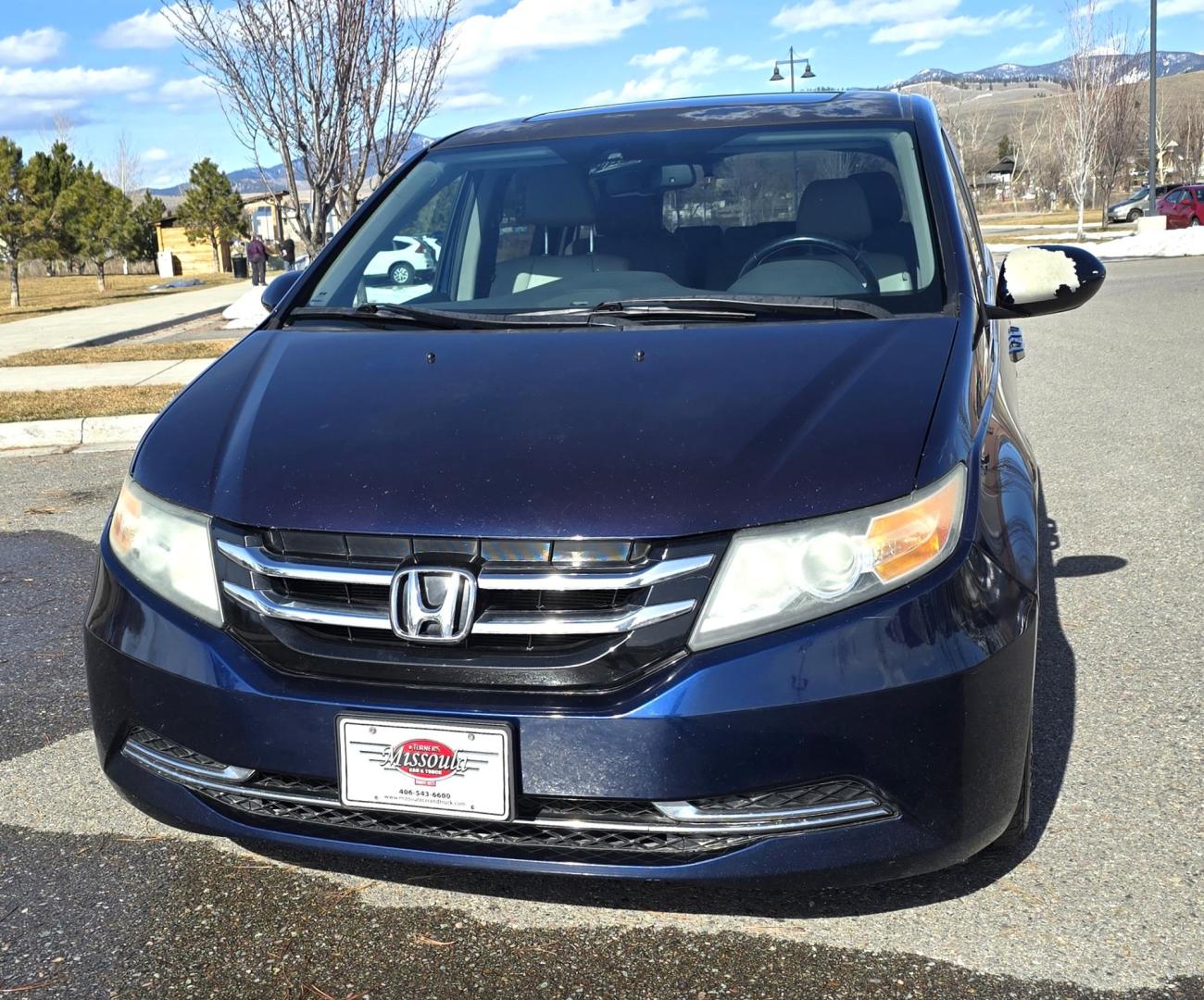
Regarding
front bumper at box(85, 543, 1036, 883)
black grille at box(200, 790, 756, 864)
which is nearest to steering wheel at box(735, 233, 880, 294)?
front bumper at box(85, 543, 1036, 883)

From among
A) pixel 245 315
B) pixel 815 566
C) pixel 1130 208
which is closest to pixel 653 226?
pixel 815 566

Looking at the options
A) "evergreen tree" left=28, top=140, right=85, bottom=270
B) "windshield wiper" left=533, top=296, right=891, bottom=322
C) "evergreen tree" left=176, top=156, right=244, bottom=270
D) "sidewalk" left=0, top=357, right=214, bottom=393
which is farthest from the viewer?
"evergreen tree" left=176, top=156, right=244, bottom=270

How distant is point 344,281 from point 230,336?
14321 millimetres

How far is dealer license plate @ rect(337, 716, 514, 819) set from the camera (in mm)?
2160

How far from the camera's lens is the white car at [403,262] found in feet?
12.2

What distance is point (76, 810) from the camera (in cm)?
312

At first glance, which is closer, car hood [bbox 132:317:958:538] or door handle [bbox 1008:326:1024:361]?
car hood [bbox 132:317:958:538]

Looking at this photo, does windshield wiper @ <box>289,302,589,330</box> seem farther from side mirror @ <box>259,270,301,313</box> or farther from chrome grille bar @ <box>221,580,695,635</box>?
chrome grille bar @ <box>221,580,695,635</box>

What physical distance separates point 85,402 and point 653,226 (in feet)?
24.9

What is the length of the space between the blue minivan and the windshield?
0.46 m

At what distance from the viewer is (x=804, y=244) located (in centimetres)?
344

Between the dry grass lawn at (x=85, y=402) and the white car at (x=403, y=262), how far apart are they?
19.4 ft

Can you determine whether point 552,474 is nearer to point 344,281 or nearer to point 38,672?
point 344,281

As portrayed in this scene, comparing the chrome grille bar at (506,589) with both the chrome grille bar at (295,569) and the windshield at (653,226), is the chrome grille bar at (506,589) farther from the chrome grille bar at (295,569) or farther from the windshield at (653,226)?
the windshield at (653,226)
